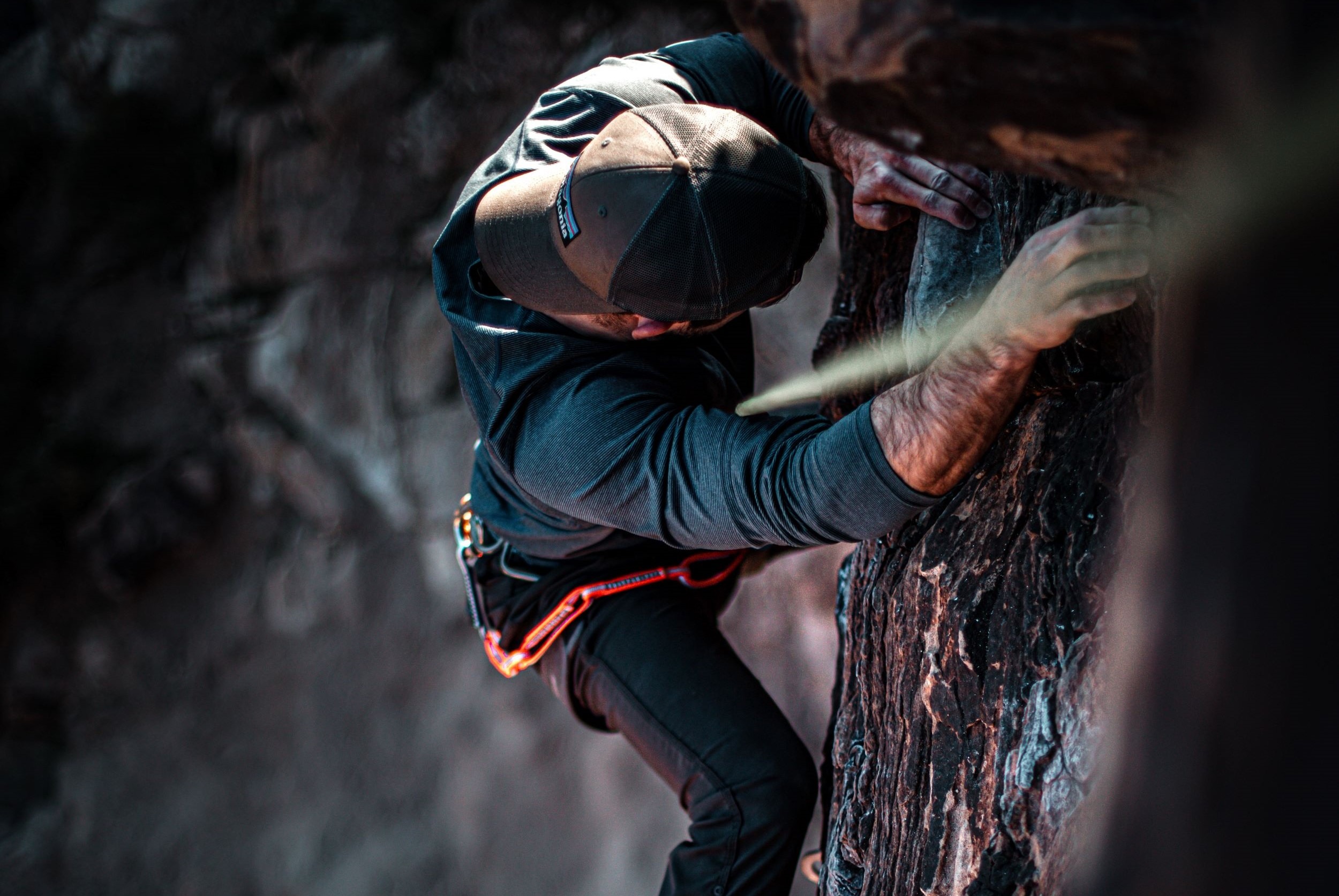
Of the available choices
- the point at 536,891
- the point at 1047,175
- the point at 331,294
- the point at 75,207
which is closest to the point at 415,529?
the point at 331,294

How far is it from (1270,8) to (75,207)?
21.4 ft

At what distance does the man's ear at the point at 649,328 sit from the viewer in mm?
1380

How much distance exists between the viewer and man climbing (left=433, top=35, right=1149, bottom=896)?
1.10 metres

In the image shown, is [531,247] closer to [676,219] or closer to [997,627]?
[676,219]

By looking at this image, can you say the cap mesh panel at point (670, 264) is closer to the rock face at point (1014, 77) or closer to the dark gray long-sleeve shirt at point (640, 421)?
the dark gray long-sleeve shirt at point (640, 421)

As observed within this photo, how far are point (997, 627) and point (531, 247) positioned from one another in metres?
0.79

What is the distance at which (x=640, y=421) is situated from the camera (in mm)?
1316

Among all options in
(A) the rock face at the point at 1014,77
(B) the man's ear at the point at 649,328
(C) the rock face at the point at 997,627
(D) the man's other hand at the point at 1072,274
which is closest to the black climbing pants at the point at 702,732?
(C) the rock face at the point at 997,627

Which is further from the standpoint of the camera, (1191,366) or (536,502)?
(536,502)

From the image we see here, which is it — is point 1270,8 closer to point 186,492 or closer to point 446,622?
point 446,622

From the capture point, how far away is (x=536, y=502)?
1.60 meters

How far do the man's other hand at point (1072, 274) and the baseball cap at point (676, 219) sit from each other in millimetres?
397

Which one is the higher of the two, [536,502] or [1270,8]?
[1270,8]

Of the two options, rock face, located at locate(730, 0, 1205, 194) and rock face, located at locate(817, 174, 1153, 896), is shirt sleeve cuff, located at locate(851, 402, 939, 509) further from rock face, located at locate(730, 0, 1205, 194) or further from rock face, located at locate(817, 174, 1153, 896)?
rock face, located at locate(730, 0, 1205, 194)
